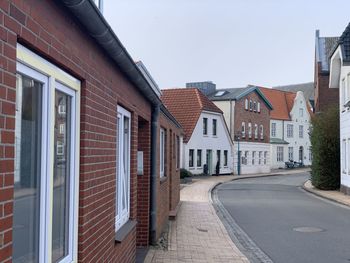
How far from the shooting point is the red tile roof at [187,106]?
129ft

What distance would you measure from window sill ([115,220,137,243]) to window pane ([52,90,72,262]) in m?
1.79

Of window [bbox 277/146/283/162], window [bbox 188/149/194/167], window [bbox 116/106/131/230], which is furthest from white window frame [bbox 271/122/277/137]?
window [bbox 116/106/131/230]

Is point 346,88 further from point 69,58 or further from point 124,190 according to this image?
point 69,58

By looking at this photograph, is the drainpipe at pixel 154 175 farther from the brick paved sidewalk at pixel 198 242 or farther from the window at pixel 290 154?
the window at pixel 290 154

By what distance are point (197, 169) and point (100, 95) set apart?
36022 mm

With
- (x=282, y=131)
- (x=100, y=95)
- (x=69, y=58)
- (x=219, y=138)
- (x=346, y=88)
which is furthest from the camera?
(x=282, y=131)

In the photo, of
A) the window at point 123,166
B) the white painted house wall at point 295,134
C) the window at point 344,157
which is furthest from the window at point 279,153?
the window at point 123,166

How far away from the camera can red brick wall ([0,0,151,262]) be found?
2.39 metres

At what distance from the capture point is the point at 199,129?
40375 mm

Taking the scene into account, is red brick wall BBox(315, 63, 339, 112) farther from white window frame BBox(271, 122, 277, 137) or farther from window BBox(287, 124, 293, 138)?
window BBox(287, 124, 293, 138)

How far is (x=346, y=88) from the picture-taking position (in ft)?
77.2

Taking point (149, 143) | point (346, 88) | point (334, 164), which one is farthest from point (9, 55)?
point (334, 164)

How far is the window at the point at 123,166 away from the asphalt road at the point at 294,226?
3.42m

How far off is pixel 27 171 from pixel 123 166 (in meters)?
3.64
